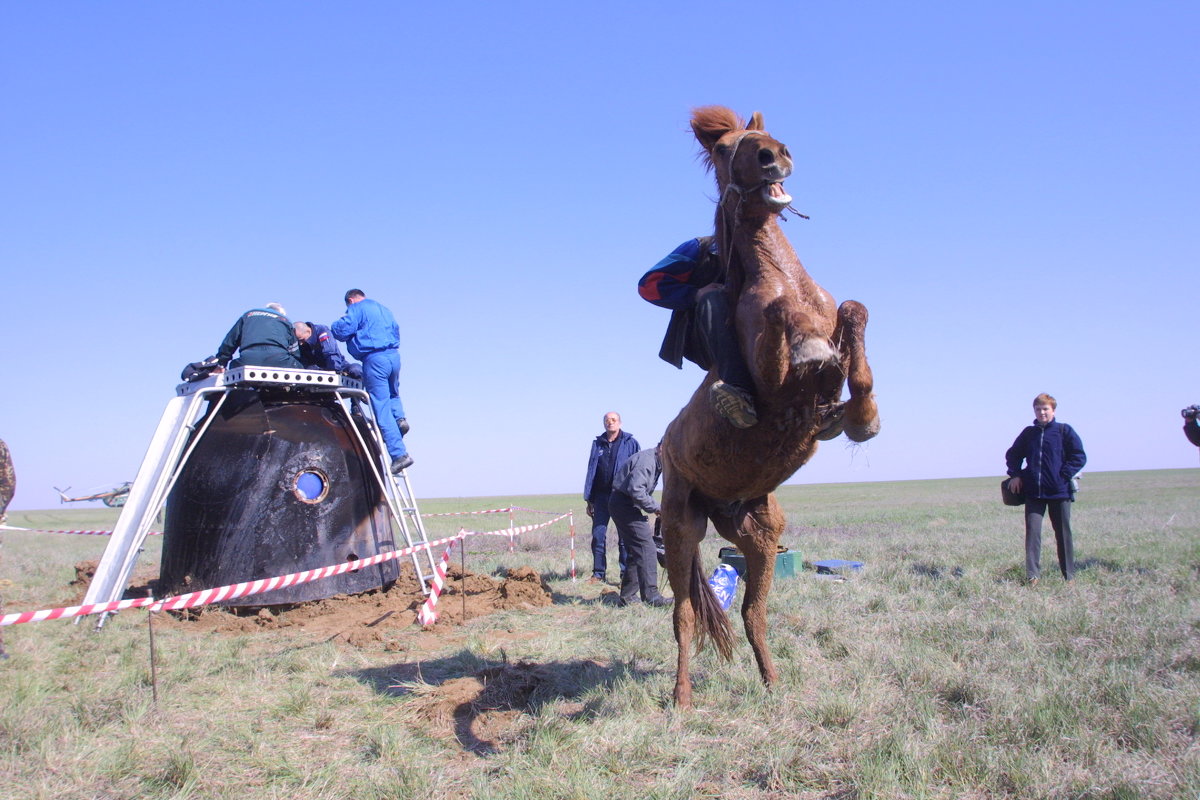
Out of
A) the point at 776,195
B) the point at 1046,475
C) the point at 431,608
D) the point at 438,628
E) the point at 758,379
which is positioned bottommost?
the point at 438,628

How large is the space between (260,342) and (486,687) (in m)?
5.44

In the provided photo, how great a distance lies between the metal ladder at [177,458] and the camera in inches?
297

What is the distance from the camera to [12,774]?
3.74m

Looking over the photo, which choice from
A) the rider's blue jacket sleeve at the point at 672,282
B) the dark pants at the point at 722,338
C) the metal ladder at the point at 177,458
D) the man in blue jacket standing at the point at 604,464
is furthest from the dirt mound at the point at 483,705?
the man in blue jacket standing at the point at 604,464

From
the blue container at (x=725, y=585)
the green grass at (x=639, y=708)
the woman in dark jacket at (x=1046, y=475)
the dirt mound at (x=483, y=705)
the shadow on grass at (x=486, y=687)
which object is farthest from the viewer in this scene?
the woman in dark jacket at (x=1046, y=475)

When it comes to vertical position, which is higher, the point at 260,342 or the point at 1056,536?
the point at 260,342

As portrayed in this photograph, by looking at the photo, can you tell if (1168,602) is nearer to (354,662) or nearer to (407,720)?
(407,720)

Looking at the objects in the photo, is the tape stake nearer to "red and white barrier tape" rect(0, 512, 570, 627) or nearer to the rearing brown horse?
"red and white barrier tape" rect(0, 512, 570, 627)

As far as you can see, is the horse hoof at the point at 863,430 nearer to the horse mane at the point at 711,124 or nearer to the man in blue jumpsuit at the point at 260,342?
the horse mane at the point at 711,124

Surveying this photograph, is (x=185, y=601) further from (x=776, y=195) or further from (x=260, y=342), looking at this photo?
(x=776, y=195)

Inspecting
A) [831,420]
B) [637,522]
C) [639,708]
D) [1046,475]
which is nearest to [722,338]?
[831,420]

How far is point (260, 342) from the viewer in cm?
872

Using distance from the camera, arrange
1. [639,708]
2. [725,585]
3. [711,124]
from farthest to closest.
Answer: [725,585], [639,708], [711,124]

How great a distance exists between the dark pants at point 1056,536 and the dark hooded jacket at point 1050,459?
0.41ft
